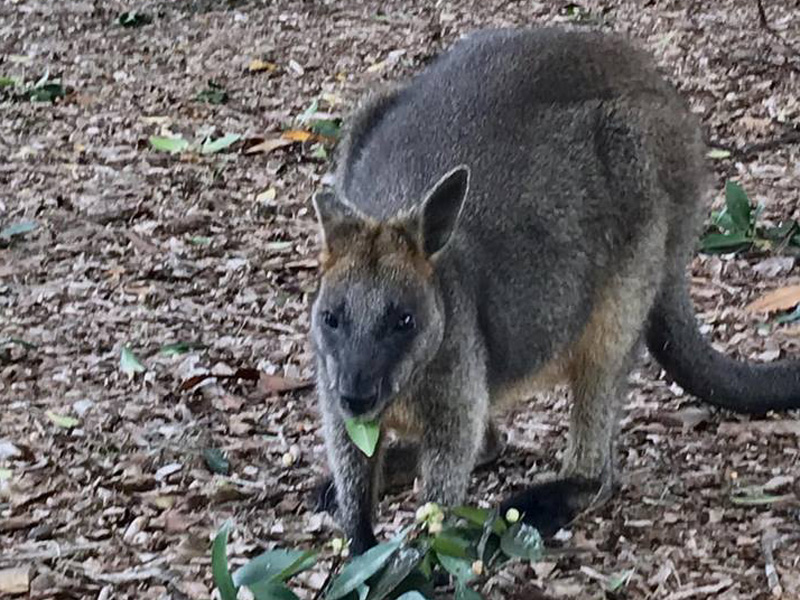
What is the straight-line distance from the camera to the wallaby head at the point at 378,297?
372 centimetres

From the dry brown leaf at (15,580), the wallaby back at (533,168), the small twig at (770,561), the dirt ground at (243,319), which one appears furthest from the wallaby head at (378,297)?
the small twig at (770,561)

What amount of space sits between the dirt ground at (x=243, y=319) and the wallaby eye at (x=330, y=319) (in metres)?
0.67

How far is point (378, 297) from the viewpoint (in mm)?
3811

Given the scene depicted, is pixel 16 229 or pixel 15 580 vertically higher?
pixel 15 580

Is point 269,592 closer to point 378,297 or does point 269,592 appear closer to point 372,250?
point 378,297

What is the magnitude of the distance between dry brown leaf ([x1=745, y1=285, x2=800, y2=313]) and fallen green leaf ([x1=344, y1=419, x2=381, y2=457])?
2203mm

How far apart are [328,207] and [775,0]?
605 centimetres

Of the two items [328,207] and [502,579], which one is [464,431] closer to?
[502,579]

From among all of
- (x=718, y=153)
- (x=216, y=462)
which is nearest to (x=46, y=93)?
(x=718, y=153)

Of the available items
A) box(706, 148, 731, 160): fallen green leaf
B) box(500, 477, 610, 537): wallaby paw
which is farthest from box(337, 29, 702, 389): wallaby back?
box(706, 148, 731, 160): fallen green leaf

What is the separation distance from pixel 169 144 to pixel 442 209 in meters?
3.82

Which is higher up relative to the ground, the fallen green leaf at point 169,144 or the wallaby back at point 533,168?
the wallaby back at point 533,168

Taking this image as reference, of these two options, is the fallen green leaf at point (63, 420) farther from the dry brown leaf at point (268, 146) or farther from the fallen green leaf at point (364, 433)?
the dry brown leaf at point (268, 146)

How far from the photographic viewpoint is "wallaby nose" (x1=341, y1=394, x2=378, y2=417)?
3.67 m
